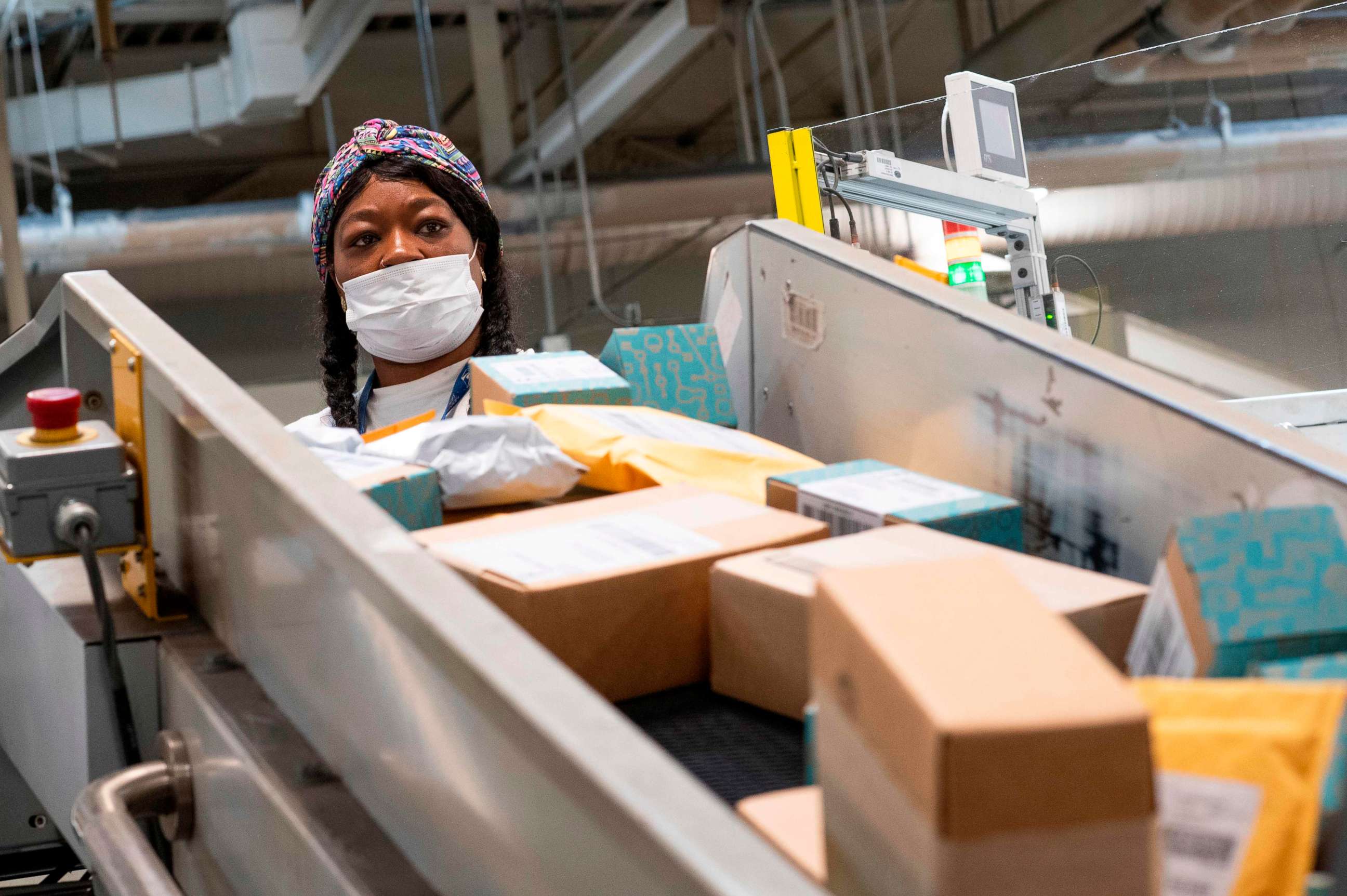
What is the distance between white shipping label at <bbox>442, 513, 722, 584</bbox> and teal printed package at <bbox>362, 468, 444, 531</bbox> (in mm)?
134

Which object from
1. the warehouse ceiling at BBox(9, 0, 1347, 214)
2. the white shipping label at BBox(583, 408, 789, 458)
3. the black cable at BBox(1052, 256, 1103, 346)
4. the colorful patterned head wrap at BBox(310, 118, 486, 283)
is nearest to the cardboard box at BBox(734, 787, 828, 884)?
the white shipping label at BBox(583, 408, 789, 458)

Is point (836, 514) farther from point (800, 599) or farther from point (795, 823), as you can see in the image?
point (795, 823)

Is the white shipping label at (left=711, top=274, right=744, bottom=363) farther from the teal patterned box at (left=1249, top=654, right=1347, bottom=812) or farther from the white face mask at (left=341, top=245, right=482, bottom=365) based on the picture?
the teal patterned box at (left=1249, top=654, right=1347, bottom=812)

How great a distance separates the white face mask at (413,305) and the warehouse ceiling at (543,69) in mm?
3594

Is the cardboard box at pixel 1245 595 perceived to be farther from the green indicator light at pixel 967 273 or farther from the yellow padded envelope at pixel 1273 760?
the green indicator light at pixel 967 273

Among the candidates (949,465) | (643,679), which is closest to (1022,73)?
(949,465)

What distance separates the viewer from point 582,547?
949mm

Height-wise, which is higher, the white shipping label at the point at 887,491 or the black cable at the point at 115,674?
the white shipping label at the point at 887,491

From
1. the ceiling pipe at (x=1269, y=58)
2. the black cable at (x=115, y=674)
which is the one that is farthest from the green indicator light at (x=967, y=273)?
the black cable at (x=115, y=674)

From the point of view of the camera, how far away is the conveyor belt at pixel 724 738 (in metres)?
0.79

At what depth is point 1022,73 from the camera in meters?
6.43

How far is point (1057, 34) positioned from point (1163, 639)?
6.04 m

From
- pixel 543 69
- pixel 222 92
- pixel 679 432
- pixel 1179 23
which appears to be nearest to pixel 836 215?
pixel 679 432

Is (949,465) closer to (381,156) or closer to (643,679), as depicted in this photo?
(643,679)
